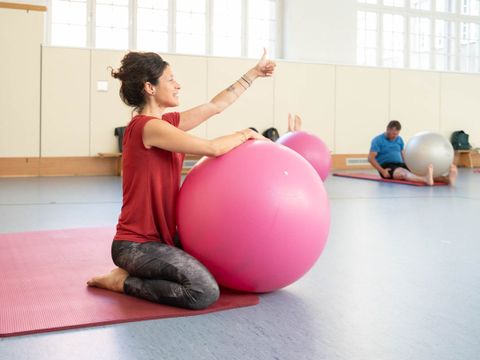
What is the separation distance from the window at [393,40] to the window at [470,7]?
179 centimetres

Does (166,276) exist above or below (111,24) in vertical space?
below

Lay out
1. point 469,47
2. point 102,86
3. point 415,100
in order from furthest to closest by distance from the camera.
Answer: point 469,47 < point 415,100 < point 102,86

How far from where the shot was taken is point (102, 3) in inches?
388

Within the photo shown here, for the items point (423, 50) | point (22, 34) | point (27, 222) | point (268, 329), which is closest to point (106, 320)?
point (268, 329)

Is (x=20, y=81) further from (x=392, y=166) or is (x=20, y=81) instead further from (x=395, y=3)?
(x=395, y=3)

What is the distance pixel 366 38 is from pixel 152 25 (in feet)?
15.2

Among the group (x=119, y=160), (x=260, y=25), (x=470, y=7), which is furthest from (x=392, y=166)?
(x=470, y=7)

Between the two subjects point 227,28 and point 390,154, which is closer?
point 390,154

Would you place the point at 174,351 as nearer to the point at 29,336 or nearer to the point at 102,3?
the point at 29,336

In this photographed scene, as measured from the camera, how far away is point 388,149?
7.69 m

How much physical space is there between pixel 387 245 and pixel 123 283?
1.72 m

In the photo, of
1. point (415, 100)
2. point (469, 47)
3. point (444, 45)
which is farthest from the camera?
point (469, 47)

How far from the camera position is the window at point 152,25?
10.1m

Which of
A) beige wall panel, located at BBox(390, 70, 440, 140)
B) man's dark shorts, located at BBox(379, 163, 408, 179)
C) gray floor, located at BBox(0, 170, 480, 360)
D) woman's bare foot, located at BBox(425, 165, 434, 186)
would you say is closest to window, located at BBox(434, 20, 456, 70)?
beige wall panel, located at BBox(390, 70, 440, 140)
